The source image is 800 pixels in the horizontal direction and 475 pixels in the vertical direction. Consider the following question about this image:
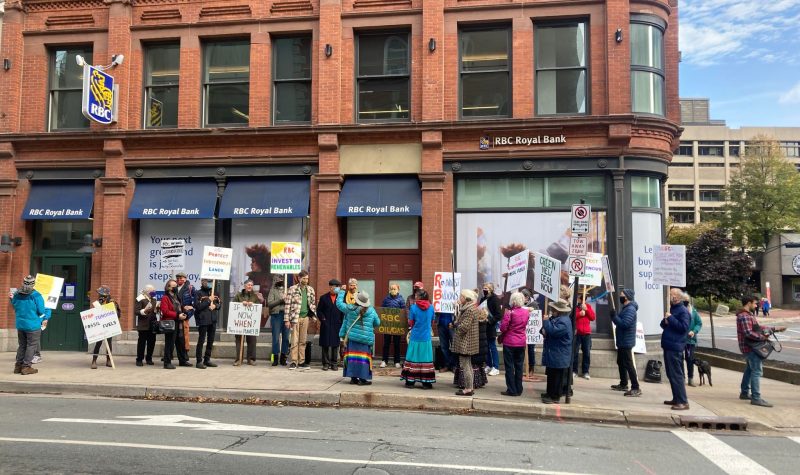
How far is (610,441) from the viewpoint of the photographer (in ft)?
23.7

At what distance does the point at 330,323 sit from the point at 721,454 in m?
7.56

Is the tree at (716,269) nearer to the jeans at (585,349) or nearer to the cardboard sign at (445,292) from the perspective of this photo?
the jeans at (585,349)

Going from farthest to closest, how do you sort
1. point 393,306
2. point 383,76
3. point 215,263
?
1. point 383,76
2. point 215,263
3. point 393,306

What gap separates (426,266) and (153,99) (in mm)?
8771

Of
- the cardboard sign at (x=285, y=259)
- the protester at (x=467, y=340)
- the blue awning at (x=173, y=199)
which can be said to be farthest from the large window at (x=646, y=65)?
the blue awning at (x=173, y=199)

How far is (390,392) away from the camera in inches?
376

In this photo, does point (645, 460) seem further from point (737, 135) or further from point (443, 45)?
point (737, 135)

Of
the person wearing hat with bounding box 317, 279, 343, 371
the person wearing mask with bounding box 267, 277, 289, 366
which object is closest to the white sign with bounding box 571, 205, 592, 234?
the person wearing hat with bounding box 317, 279, 343, 371

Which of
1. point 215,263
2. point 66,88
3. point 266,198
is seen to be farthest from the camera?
point 66,88

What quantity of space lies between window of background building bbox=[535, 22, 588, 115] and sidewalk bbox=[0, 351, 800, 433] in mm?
6462

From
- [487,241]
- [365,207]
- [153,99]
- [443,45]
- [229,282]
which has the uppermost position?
[443,45]

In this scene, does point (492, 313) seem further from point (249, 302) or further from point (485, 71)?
point (485, 71)

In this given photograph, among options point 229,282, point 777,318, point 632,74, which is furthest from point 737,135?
point 229,282

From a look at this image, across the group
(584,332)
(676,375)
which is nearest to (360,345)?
(584,332)
